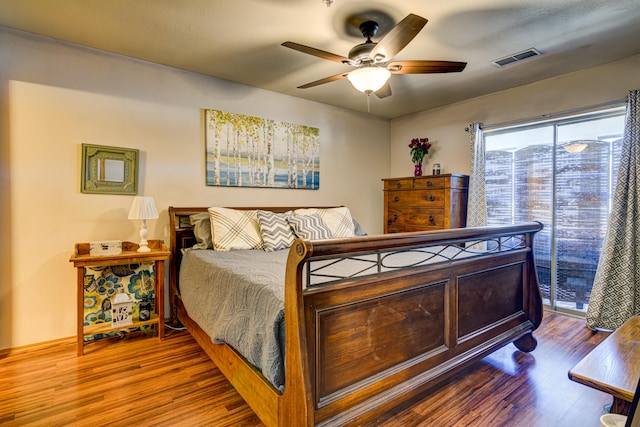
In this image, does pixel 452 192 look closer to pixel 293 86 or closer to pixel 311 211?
pixel 311 211

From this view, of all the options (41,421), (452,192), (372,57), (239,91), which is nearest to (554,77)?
(452,192)

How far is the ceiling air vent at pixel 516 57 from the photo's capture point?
2715 millimetres

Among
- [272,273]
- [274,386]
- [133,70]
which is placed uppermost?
[133,70]

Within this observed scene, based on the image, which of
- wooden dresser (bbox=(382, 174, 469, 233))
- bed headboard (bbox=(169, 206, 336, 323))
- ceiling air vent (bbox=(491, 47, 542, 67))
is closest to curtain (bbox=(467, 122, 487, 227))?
wooden dresser (bbox=(382, 174, 469, 233))

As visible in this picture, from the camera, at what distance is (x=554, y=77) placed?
130 inches

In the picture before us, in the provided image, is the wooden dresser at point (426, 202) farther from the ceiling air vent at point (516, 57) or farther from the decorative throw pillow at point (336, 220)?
the ceiling air vent at point (516, 57)

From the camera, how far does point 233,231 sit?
292 centimetres

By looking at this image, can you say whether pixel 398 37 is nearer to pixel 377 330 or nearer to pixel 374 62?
pixel 374 62

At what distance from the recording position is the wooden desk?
3.08ft

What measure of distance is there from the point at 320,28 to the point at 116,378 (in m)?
2.82

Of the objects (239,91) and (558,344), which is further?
(239,91)

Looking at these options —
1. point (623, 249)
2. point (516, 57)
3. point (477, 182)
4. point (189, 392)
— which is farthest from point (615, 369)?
point (477, 182)

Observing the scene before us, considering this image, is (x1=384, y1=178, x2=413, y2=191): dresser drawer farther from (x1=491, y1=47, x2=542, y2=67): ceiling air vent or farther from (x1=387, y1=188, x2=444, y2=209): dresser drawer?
(x1=491, y1=47, x2=542, y2=67): ceiling air vent

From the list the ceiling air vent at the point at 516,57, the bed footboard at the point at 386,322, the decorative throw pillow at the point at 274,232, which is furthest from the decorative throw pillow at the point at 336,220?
the ceiling air vent at the point at 516,57
